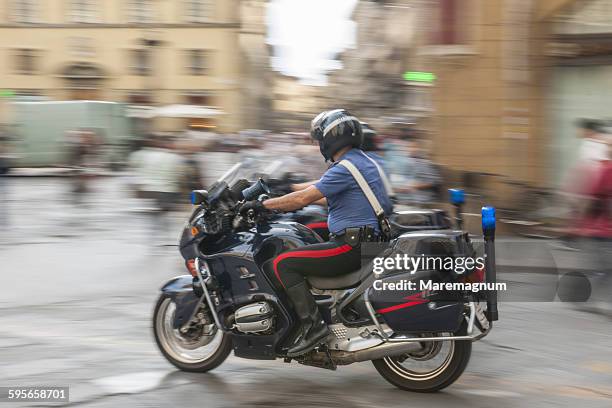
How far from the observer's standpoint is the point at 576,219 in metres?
9.48

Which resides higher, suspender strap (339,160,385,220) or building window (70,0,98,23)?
suspender strap (339,160,385,220)

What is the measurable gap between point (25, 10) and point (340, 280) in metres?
58.4

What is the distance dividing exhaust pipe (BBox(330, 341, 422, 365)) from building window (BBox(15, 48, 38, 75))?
56064 mm

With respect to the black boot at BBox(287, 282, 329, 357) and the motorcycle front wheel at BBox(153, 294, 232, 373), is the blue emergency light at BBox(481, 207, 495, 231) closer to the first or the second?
the black boot at BBox(287, 282, 329, 357)

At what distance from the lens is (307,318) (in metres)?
5.93

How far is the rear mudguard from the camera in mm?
6422

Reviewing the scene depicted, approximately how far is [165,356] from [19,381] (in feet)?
3.16

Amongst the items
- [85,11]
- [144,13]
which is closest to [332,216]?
[144,13]

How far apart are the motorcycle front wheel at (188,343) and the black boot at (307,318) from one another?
652 mm

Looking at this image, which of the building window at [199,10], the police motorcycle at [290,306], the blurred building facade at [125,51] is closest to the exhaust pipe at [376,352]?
the police motorcycle at [290,306]

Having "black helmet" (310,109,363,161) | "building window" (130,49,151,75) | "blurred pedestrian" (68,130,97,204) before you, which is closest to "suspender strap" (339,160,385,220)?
"black helmet" (310,109,363,161)

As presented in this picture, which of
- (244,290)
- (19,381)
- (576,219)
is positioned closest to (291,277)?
(244,290)

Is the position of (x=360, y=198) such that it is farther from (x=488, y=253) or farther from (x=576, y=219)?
(x=576, y=219)

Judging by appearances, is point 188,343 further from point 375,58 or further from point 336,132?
point 375,58
